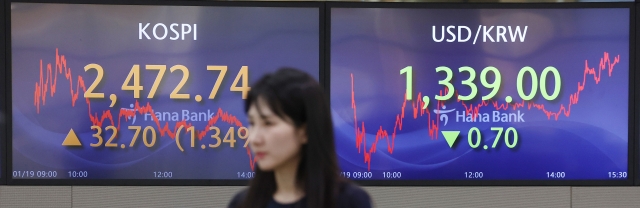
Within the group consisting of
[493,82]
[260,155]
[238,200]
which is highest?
[493,82]

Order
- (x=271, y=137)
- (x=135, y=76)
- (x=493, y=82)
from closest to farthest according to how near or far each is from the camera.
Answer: (x=271, y=137)
(x=135, y=76)
(x=493, y=82)

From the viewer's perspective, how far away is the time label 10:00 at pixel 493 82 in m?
6.44

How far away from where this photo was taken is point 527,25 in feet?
21.3

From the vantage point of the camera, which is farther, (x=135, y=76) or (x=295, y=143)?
(x=135, y=76)

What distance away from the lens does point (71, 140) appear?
251 inches

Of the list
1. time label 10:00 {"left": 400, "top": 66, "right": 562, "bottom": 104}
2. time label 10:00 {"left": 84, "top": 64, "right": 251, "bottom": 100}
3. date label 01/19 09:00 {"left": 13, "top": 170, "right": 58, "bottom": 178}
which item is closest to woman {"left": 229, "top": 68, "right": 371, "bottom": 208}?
time label 10:00 {"left": 84, "top": 64, "right": 251, "bottom": 100}

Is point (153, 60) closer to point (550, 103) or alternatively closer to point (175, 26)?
point (175, 26)

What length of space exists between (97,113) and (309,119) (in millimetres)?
4480

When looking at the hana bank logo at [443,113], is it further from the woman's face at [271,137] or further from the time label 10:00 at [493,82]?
the woman's face at [271,137]

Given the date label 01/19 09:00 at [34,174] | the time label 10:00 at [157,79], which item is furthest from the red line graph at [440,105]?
the date label 01/19 09:00 at [34,174]

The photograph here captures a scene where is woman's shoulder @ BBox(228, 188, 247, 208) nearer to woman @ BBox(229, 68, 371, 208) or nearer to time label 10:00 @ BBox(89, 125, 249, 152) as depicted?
woman @ BBox(229, 68, 371, 208)

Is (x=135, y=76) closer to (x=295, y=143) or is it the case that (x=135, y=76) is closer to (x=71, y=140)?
(x=71, y=140)

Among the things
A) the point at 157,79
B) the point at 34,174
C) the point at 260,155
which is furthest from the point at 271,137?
the point at 34,174

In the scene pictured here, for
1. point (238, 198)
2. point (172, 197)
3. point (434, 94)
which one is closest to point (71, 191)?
point (172, 197)
